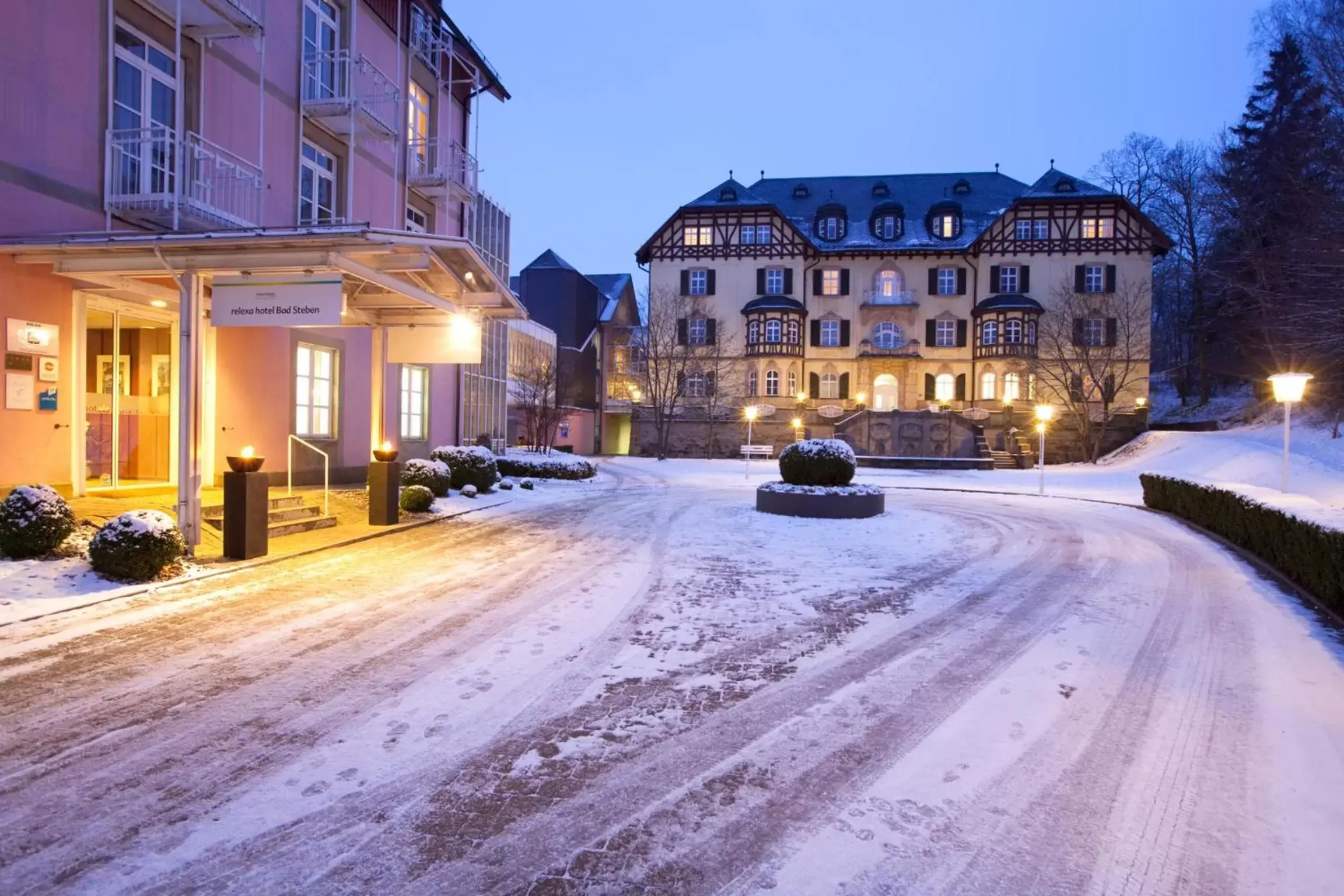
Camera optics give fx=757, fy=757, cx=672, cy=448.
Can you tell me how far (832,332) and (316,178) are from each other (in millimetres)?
34124

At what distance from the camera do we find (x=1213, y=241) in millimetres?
41656

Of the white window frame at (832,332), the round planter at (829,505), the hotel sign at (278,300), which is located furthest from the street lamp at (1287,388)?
the white window frame at (832,332)

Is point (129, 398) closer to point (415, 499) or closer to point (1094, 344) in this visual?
point (415, 499)

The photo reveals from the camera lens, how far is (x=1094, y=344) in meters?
41.0

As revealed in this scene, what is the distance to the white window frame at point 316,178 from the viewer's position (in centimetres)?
1534

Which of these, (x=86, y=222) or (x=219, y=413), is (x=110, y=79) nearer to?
(x=86, y=222)

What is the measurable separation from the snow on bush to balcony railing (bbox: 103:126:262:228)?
32.9 ft

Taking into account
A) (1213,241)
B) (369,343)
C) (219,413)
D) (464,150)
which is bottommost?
(219,413)

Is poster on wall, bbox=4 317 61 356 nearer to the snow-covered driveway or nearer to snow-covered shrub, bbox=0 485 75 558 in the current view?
snow-covered shrub, bbox=0 485 75 558

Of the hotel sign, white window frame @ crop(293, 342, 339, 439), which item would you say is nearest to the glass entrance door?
white window frame @ crop(293, 342, 339, 439)

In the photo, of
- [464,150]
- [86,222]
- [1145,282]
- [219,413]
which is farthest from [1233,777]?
[1145,282]

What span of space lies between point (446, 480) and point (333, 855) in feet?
42.7

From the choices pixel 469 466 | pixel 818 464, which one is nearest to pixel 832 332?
pixel 818 464

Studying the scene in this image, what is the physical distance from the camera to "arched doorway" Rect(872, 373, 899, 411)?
4491cm
